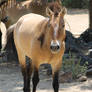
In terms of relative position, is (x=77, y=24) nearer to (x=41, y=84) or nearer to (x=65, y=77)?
(x=65, y=77)

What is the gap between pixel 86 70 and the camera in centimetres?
598

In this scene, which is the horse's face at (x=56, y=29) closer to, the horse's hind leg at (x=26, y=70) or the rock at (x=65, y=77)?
the horse's hind leg at (x=26, y=70)

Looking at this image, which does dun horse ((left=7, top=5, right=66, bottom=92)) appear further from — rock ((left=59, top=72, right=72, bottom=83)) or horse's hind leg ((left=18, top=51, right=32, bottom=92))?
rock ((left=59, top=72, right=72, bottom=83))

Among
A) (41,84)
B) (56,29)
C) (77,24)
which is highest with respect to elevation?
(56,29)

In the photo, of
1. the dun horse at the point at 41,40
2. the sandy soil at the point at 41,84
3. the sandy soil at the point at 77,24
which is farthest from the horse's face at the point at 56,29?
the sandy soil at the point at 77,24

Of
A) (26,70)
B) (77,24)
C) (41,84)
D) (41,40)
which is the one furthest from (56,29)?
(77,24)

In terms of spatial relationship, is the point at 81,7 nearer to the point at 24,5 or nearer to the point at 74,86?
the point at 24,5

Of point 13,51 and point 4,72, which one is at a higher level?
point 13,51

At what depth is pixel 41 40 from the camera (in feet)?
13.2

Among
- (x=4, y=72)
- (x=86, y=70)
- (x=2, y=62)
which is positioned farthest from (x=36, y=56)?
(x=2, y=62)

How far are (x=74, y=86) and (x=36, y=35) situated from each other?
1.69m

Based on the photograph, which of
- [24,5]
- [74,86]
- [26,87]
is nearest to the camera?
[26,87]

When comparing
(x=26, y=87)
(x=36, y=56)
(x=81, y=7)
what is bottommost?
(x=81, y=7)

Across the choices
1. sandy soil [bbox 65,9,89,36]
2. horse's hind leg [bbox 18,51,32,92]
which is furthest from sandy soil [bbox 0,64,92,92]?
sandy soil [bbox 65,9,89,36]
